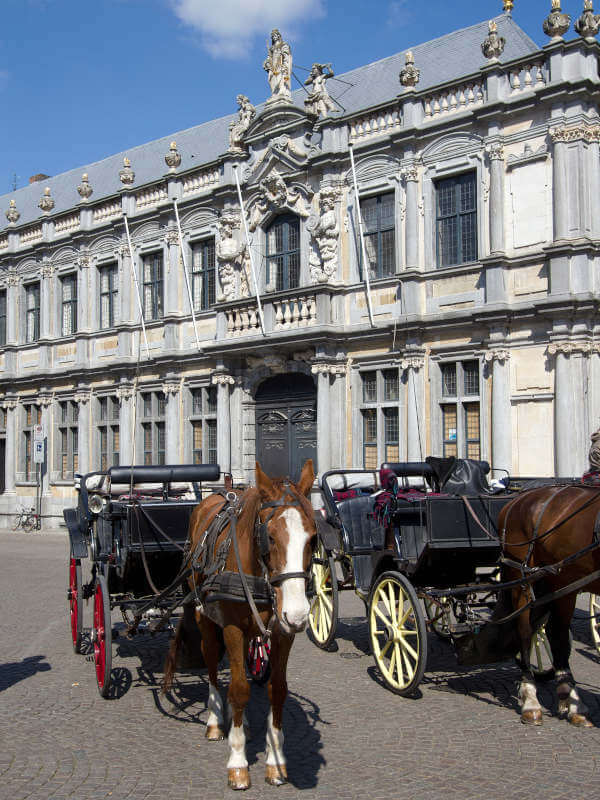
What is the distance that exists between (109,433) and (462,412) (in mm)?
12912

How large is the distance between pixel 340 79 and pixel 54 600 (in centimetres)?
1808

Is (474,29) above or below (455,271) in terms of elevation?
above

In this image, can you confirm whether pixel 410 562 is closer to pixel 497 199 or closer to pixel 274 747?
pixel 274 747

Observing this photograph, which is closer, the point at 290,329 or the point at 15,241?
the point at 290,329

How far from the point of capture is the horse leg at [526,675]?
21.3ft

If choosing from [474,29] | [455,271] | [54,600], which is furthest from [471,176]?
[54,600]

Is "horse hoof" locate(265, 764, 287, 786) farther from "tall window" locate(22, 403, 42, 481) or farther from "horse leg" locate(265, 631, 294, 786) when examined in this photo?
"tall window" locate(22, 403, 42, 481)

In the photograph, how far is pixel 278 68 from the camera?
22.0 meters

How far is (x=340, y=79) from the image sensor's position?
80.6 feet

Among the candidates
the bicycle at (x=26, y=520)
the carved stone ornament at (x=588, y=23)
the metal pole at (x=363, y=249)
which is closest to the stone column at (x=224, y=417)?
the metal pole at (x=363, y=249)

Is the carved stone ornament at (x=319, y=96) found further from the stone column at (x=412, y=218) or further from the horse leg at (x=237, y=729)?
the horse leg at (x=237, y=729)

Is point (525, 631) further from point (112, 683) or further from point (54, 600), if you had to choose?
point (54, 600)

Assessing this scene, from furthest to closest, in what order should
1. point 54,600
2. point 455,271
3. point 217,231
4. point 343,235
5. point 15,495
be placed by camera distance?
point 15,495 < point 217,231 < point 343,235 < point 455,271 < point 54,600

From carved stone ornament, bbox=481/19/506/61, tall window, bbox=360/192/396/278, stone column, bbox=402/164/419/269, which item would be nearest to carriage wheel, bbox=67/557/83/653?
stone column, bbox=402/164/419/269
